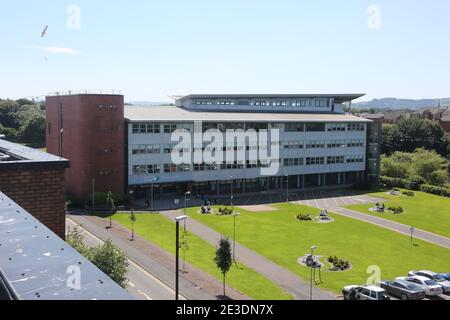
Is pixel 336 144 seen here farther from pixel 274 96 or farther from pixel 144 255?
pixel 144 255

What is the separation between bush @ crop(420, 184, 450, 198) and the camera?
7538 cm

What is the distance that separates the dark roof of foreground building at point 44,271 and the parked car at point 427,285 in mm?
30670

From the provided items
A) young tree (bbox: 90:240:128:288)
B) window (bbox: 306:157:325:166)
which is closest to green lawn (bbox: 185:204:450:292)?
young tree (bbox: 90:240:128:288)

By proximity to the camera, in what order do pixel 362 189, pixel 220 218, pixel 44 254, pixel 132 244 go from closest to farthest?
pixel 44 254
pixel 132 244
pixel 220 218
pixel 362 189

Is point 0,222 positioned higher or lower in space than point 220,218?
higher

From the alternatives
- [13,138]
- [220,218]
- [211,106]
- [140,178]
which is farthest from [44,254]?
[13,138]

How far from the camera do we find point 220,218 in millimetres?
53438

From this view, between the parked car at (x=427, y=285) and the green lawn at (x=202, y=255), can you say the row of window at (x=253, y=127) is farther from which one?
the parked car at (x=427, y=285)

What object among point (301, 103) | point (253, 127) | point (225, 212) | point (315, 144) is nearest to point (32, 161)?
point (225, 212)

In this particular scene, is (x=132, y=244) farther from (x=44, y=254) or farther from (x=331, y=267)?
(x=44, y=254)
